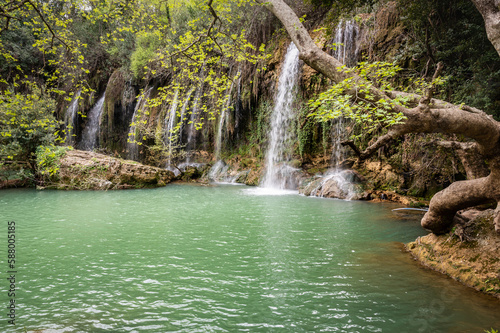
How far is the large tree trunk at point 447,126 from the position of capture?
3338 mm

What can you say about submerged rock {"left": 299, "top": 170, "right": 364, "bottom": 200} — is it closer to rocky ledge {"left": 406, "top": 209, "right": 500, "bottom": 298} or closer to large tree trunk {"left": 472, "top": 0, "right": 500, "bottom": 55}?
rocky ledge {"left": 406, "top": 209, "right": 500, "bottom": 298}

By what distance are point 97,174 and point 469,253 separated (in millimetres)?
15373

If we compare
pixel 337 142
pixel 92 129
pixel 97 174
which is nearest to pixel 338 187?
pixel 337 142

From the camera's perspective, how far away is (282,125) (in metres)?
→ 17.1

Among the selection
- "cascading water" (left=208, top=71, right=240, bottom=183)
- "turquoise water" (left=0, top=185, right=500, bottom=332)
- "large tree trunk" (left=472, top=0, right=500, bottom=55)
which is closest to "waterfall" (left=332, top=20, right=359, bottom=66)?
"cascading water" (left=208, top=71, right=240, bottom=183)

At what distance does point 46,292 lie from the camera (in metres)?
3.38

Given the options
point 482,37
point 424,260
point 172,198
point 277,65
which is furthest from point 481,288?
point 277,65

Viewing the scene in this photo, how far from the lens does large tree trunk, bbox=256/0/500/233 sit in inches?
131

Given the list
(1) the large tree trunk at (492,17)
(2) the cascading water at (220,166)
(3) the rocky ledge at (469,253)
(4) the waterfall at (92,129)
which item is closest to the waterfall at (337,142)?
(2) the cascading water at (220,166)

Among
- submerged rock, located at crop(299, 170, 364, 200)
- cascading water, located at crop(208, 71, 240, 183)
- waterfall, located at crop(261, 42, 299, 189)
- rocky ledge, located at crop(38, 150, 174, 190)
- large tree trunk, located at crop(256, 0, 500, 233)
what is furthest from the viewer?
cascading water, located at crop(208, 71, 240, 183)

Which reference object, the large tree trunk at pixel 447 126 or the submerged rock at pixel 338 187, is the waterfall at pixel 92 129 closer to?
the submerged rock at pixel 338 187

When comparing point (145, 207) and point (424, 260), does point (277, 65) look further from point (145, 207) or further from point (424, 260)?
point (424, 260)

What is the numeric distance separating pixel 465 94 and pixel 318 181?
679cm

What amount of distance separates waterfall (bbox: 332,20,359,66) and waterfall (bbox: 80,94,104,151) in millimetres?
22288
